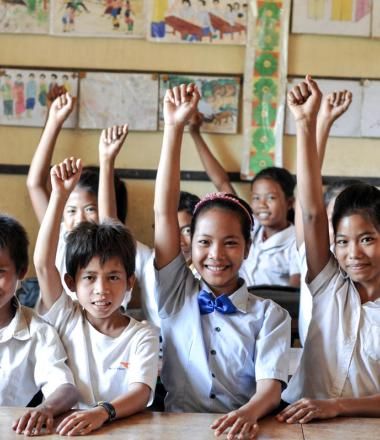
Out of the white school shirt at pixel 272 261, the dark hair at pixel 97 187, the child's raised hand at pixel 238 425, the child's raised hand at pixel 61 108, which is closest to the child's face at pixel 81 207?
the dark hair at pixel 97 187

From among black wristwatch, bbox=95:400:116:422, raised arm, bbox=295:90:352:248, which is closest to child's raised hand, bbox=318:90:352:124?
raised arm, bbox=295:90:352:248

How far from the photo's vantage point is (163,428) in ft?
5.44

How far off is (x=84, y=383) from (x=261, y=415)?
0.50m

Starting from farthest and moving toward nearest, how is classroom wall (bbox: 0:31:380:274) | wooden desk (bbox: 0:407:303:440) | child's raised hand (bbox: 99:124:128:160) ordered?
classroom wall (bbox: 0:31:380:274) → child's raised hand (bbox: 99:124:128:160) → wooden desk (bbox: 0:407:303:440)

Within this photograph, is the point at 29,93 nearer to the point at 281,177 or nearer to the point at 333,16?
the point at 281,177

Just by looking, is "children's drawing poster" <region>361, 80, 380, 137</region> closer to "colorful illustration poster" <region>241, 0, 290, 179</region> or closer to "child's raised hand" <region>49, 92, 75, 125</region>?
"colorful illustration poster" <region>241, 0, 290, 179</region>

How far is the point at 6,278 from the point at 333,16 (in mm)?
2253

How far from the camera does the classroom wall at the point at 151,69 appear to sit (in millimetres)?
3494

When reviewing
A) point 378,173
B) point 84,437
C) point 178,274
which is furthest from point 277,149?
point 84,437

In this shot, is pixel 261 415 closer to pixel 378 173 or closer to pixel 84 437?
pixel 84 437

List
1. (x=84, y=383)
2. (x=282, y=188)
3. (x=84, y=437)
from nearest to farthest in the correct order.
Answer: (x=84, y=437) < (x=84, y=383) < (x=282, y=188)

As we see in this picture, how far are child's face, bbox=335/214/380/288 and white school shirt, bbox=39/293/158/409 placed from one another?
60 centimetres

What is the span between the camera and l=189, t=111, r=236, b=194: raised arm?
11.4 feet

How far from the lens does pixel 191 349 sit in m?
2.01
